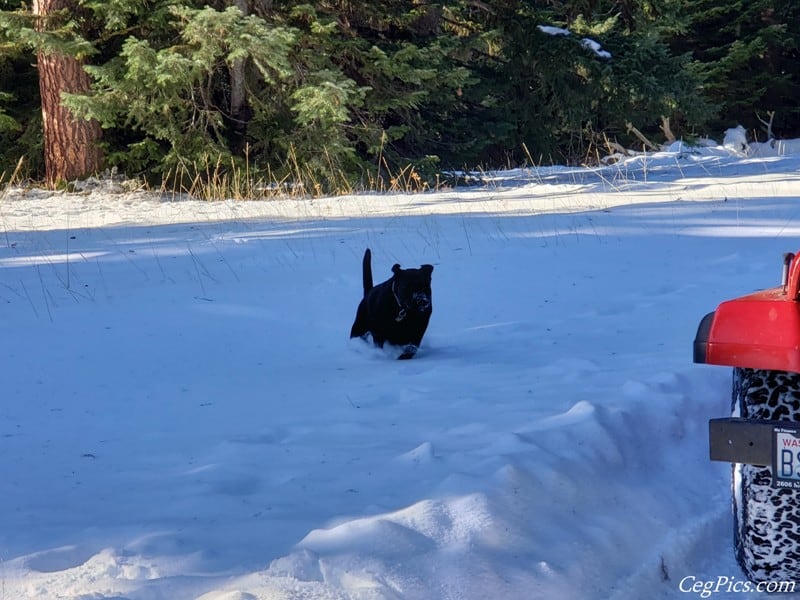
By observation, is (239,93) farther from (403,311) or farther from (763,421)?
(763,421)

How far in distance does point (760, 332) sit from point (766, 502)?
1.81ft

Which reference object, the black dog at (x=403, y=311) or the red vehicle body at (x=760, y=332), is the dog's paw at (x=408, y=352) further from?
the red vehicle body at (x=760, y=332)

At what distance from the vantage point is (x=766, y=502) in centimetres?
254

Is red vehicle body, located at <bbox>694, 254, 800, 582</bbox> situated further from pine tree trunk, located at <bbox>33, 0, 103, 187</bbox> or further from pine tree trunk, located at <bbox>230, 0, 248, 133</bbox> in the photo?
pine tree trunk, located at <bbox>33, 0, 103, 187</bbox>

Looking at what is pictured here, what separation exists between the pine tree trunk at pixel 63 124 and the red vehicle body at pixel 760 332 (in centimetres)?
1402

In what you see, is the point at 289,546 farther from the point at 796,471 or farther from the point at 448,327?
the point at 448,327

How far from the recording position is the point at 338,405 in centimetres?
440

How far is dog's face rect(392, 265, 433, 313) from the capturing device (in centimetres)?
558

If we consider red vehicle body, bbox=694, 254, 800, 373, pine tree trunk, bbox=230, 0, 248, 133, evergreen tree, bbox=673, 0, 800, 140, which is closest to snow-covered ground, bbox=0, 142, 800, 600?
red vehicle body, bbox=694, 254, 800, 373

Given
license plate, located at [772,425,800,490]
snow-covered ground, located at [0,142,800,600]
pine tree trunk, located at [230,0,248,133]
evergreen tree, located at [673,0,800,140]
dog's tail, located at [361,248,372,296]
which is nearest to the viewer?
license plate, located at [772,425,800,490]

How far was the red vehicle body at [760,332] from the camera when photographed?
2252mm

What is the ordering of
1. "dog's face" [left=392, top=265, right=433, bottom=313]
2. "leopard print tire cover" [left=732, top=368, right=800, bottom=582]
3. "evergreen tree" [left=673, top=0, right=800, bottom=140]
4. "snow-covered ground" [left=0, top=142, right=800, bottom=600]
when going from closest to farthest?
"leopard print tire cover" [left=732, top=368, right=800, bottom=582]
"snow-covered ground" [left=0, top=142, right=800, bottom=600]
"dog's face" [left=392, top=265, right=433, bottom=313]
"evergreen tree" [left=673, top=0, right=800, bottom=140]

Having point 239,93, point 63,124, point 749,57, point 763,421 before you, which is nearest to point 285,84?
point 239,93

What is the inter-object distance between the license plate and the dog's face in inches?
136
